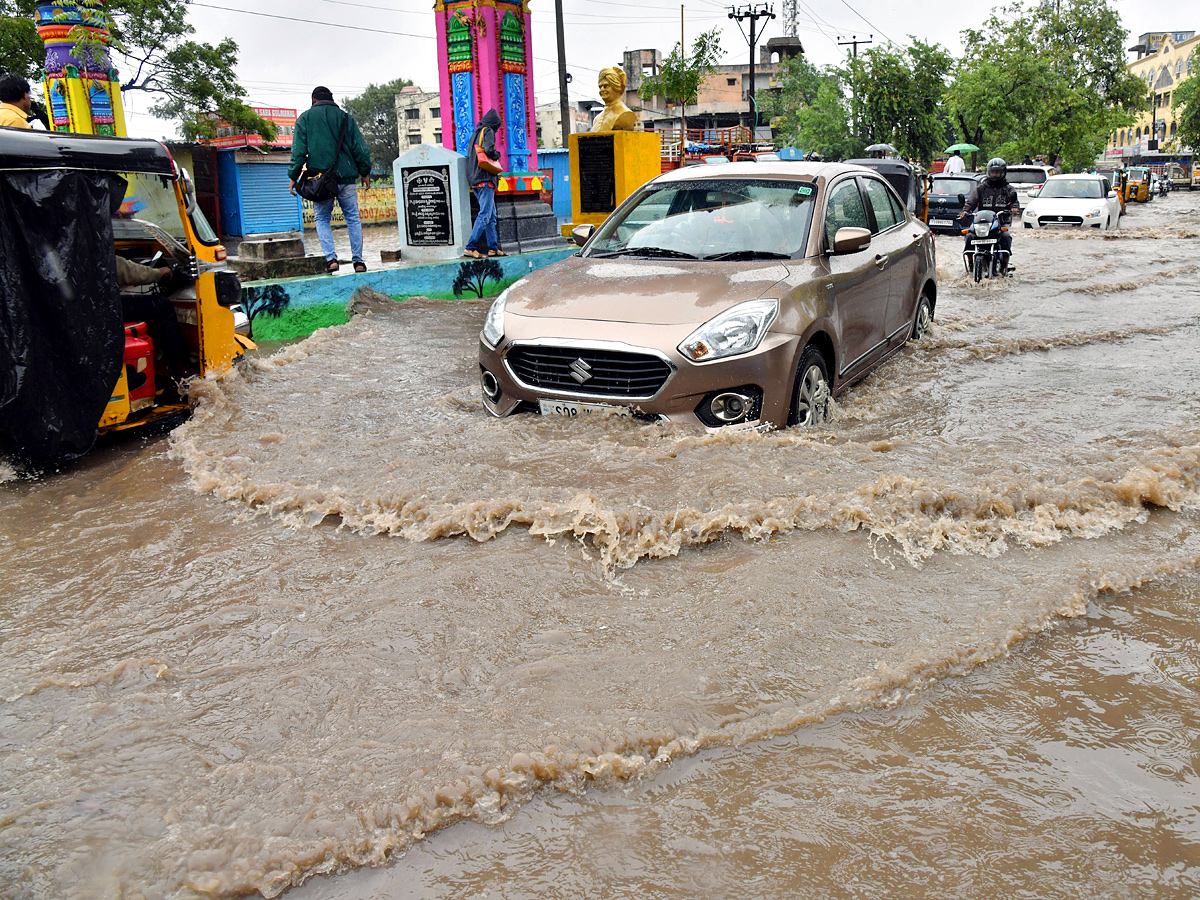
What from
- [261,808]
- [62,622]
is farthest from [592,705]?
[62,622]

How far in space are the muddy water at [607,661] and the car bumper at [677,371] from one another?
0.14 metres

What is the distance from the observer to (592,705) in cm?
294

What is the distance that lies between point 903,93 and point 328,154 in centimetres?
3774

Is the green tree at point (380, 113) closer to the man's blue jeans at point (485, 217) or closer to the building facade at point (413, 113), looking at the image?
the building facade at point (413, 113)

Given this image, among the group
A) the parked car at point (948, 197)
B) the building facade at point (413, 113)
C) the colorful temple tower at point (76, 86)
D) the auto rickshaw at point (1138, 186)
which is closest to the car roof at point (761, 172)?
the colorful temple tower at point (76, 86)

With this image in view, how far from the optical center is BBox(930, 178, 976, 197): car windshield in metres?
24.8

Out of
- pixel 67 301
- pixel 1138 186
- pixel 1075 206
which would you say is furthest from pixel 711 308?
pixel 1138 186

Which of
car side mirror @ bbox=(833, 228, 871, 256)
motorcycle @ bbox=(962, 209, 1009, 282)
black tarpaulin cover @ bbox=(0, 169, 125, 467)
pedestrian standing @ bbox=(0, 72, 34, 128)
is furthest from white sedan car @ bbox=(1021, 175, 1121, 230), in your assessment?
black tarpaulin cover @ bbox=(0, 169, 125, 467)

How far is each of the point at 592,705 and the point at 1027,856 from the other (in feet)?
4.04

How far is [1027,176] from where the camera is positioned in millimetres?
31266

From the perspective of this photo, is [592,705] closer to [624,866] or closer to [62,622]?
[624,866]

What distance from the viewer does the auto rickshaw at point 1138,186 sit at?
120 feet

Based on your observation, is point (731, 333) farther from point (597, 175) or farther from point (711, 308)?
point (597, 175)

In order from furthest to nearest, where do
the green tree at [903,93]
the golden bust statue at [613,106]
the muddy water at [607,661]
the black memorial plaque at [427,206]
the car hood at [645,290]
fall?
1. the green tree at [903,93]
2. the golden bust statue at [613,106]
3. the black memorial plaque at [427,206]
4. the car hood at [645,290]
5. the muddy water at [607,661]
